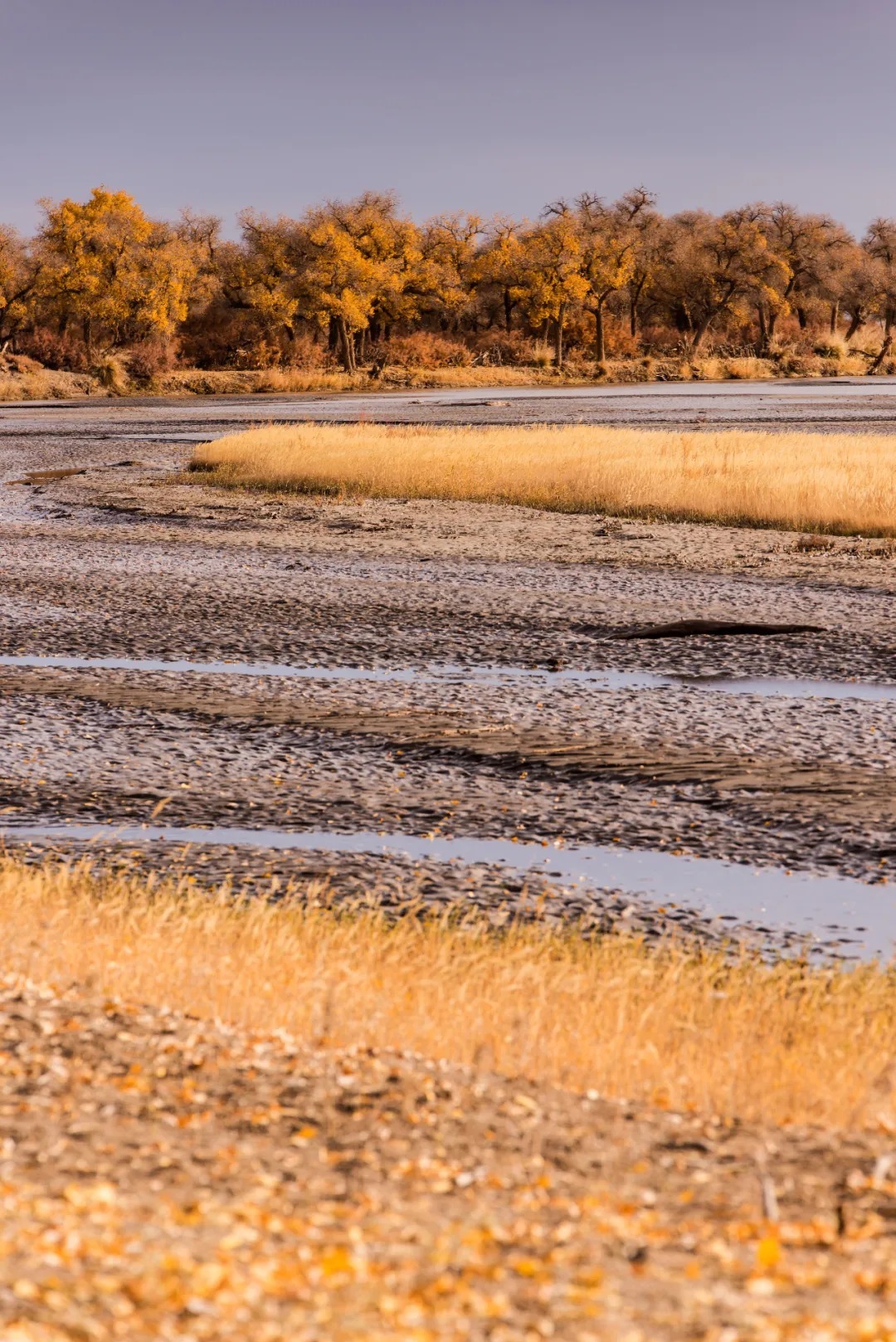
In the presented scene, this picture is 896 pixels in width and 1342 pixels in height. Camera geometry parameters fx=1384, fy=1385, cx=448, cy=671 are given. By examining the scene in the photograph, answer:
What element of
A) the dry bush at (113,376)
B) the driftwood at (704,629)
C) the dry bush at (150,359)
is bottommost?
the driftwood at (704,629)

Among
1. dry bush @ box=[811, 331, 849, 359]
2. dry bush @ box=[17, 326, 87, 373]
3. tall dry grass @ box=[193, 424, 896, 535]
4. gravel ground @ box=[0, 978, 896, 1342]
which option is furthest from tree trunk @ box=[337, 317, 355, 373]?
gravel ground @ box=[0, 978, 896, 1342]

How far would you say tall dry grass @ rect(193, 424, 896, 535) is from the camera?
73.9 feet

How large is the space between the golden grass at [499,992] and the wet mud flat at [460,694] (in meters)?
0.75

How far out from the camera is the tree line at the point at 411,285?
→ 7956 centimetres

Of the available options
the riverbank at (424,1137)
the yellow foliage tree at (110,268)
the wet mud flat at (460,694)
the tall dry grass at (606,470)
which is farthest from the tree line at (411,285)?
the riverbank at (424,1137)

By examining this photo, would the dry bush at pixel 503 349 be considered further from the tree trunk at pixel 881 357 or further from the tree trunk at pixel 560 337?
the tree trunk at pixel 881 357

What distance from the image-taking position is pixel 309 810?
8.52 meters

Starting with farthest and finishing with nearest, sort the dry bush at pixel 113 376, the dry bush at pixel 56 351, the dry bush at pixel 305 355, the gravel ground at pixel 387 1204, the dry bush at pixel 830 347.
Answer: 1. the dry bush at pixel 830 347
2. the dry bush at pixel 305 355
3. the dry bush at pixel 56 351
4. the dry bush at pixel 113 376
5. the gravel ground at pixel 387 1204

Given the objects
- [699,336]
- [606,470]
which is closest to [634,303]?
[699,336]

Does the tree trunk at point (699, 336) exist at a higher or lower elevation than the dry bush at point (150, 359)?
higher

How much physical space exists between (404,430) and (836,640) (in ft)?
81.1

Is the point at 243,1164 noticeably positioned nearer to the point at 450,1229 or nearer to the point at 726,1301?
the point at 450,1229

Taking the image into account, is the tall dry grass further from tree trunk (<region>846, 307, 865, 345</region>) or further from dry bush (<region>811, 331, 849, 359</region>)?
tree trunk (<region>846, 307, 865, 345</region>)

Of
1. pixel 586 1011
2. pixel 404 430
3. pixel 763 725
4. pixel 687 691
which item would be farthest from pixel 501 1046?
pixel 404 430
